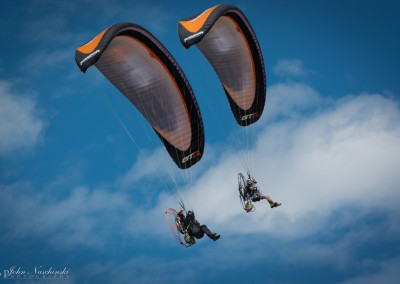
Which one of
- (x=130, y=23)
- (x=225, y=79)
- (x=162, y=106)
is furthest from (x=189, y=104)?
(x=130, y=23)

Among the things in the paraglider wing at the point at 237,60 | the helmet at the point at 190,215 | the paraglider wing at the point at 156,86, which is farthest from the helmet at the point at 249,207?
the paraglider wing at the point at 237,60

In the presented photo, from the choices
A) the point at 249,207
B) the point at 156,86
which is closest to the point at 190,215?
the point at 249,207

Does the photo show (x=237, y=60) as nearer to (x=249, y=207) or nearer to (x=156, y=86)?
(x=156, y=86)

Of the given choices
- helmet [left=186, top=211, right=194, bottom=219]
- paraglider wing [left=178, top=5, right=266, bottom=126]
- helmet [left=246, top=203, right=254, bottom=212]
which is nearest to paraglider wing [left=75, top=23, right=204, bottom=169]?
paraglider wing [left=178, top=5, right=266, bottom=126]

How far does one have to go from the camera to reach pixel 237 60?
27797 millimetres

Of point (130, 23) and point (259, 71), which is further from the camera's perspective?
point (259, 71)

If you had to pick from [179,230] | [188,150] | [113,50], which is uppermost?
[113,50]

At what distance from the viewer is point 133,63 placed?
2470 centimetres

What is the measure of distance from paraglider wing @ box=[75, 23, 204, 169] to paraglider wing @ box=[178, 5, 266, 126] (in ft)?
5.84

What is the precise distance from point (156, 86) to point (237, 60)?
167 inches

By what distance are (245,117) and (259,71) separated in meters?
2.79

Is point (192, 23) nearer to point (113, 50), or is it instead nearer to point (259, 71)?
point (113, 50)

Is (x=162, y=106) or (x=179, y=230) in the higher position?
(x=162, y=106)

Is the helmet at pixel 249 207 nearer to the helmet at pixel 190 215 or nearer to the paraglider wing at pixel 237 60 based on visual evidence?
the helmet at pixel 190 215
